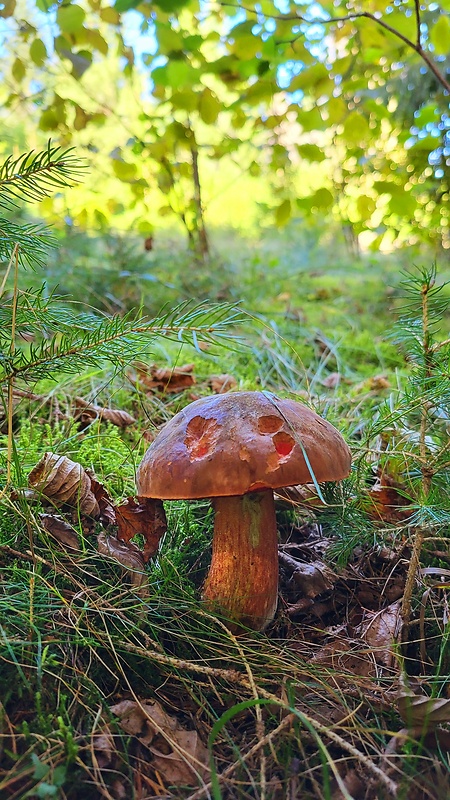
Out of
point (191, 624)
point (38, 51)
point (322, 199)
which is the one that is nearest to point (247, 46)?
point (322, 199)

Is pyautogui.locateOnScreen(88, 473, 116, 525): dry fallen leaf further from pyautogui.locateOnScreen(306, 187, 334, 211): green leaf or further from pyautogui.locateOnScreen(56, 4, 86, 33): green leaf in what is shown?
pyautogui.locateOnScreen(306, 187, 334, 211): green leaf

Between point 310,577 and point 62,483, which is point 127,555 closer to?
point 62,483

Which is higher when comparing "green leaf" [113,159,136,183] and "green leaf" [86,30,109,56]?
"green leaf" [86,30,109,56]

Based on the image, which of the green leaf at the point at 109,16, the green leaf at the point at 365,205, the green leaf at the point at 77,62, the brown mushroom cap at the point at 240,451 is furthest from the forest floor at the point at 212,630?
the green leaf at the point at 109,16

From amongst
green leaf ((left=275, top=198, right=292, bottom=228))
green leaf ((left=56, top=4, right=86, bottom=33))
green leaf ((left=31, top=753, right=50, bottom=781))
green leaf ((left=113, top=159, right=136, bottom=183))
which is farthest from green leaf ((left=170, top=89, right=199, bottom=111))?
green leaf ((left=31, top=753, right=50, bottom=781))

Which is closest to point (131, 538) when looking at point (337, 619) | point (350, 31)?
point (337, 619)

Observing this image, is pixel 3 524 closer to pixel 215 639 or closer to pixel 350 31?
pixel 215 639

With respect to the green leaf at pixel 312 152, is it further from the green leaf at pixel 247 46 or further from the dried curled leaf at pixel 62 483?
the dried curled leaf at pixel 62 483
